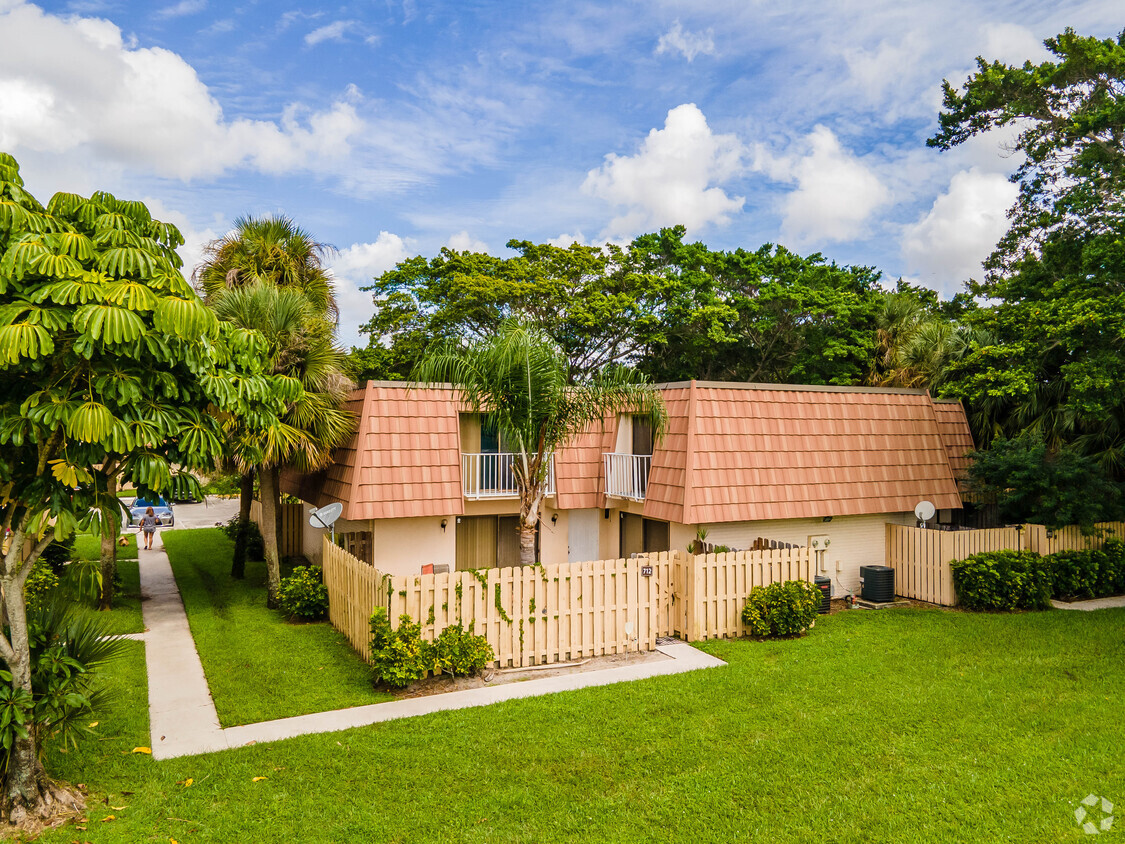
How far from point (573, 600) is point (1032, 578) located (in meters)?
9.40

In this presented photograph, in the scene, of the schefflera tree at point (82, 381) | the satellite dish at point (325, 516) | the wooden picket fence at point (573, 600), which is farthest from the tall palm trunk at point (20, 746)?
the satellite dish at point (325, 516)

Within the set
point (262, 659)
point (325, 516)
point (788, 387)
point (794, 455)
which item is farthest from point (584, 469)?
point (262, 659)

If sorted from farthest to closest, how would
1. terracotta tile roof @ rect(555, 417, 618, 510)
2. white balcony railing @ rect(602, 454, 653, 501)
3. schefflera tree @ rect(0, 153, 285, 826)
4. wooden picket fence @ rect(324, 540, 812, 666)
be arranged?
terracotta tile roof @ rect(555, 417, 618, 510), white balcony railing @ rect(602, 454, 653, 501), wooden picket fence @ rect(324, 540, 812, 666), schefflera tree @ rect(0, 153, 285, 826)

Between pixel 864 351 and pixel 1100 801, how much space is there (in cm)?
2630

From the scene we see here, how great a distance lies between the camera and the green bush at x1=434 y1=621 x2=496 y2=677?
9.62 meters

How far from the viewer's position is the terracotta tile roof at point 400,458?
13.9m

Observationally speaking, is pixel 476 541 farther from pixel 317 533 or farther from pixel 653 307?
pixel 653 307

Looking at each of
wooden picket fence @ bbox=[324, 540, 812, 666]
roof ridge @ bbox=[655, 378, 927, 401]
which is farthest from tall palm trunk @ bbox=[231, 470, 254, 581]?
roof ridge @ bbox=[655, 378, 927, 401]

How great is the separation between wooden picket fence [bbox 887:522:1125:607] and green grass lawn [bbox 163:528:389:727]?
1130 centimetres

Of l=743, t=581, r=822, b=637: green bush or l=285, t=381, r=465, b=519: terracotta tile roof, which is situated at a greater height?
l=285, t=381, r=465, b=519: terracotta tile roof

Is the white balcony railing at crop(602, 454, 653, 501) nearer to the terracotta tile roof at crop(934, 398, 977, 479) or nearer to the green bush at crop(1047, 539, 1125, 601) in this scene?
the terracotta tile roof at crop(934, 398, 977, 479)

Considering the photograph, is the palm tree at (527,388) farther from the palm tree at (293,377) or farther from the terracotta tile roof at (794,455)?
the palm tree at (293,377)

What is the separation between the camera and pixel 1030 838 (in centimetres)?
555

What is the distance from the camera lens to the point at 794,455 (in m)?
14.7
